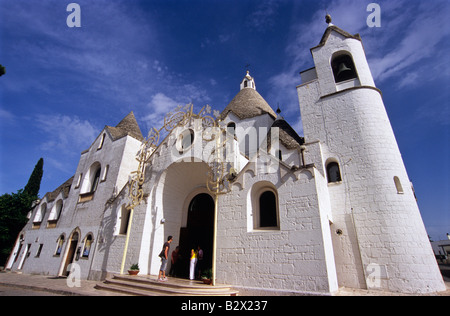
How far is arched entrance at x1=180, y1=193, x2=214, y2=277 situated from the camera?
11.4 m

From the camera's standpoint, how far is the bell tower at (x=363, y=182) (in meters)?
8.40

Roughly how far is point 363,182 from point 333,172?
138 cm

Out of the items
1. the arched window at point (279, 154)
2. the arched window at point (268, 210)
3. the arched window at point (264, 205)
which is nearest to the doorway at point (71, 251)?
the arched window at point (264, 205)

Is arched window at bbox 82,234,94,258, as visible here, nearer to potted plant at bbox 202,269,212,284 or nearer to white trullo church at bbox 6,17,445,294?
white trullo church at bbox 6,17,445,294

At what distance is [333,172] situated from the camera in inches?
428

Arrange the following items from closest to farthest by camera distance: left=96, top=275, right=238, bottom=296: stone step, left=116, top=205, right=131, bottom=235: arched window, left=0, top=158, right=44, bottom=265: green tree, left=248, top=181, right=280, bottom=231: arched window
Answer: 1. left=96, top=275, right=238, bottom=296: stone step
2. left=248, top=181, right=280, bottom=231: arched window
3. left=116, top=205, right=131, bottom=235: arched window
4. left=0, top=158, right=44, bottom=265: green tree

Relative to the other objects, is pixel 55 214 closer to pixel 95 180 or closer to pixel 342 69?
pixel 95 180

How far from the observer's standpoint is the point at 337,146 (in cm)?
1096

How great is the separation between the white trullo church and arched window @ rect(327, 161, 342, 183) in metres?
0.11

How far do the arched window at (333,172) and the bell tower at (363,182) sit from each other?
1.5 inches

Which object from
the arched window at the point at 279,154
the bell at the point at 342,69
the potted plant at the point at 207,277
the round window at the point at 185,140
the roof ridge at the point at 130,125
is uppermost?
the roof ridge at the point at 130,125

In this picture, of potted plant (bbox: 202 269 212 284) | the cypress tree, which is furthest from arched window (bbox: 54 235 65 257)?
potted plant (bbox: 202 269 212 284)

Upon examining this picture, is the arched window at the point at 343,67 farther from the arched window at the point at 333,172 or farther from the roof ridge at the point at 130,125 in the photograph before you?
the roof ridge at the point at 130,125
